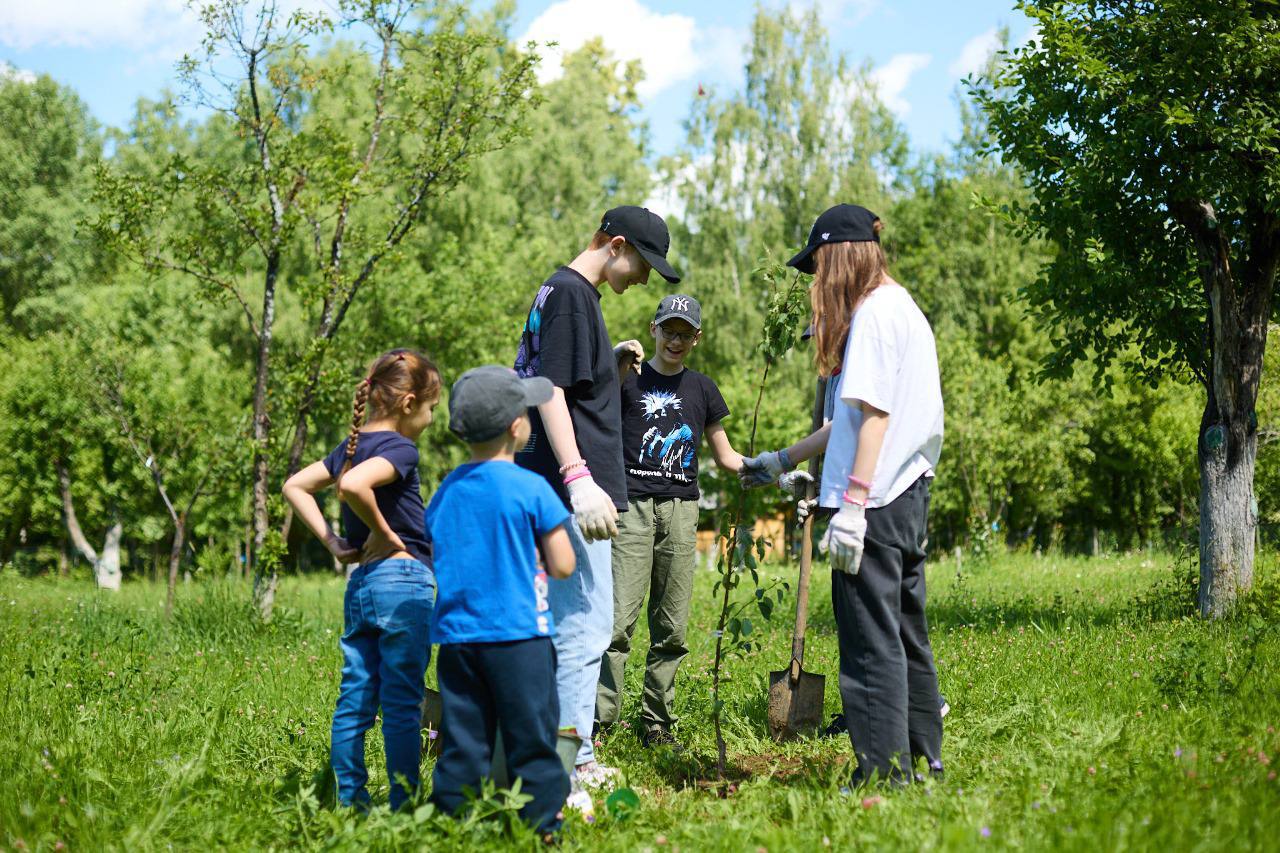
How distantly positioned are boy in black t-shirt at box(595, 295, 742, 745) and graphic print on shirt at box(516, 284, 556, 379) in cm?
109

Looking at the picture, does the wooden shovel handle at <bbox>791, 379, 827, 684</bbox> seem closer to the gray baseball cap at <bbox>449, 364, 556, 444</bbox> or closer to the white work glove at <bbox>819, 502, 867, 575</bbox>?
the white work glove at <bbox>819, 502, 867, 575</bbox>

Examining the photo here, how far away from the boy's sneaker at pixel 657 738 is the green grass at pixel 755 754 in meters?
0.09

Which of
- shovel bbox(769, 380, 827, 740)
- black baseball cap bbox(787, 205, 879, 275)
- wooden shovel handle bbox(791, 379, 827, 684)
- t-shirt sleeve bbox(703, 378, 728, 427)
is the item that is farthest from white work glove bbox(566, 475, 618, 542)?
t-shirt sleeve bbox(703, 378, 728, 427)

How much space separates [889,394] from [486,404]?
137 cm

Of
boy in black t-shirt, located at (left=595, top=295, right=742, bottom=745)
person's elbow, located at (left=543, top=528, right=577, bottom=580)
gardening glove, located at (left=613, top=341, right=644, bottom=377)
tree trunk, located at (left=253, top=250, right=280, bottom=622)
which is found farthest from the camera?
tree trunk, located at (left=253, top=250, right=280, bottom=622)

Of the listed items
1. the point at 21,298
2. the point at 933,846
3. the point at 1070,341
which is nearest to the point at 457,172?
the point at 1070,341

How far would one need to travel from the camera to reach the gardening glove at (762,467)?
472 cm

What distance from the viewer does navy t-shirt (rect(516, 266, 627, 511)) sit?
3.85m

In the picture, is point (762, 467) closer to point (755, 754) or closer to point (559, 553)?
point (755, 754)

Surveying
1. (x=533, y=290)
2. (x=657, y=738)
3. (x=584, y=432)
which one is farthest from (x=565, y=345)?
(x=533, y=290)

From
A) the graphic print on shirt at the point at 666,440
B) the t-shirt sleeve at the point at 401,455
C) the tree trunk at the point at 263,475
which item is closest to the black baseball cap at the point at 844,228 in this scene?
the graphic print on shirt at the point at 666,440

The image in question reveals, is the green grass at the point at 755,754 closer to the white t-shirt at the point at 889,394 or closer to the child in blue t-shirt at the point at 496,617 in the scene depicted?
the child in blue t-shirt at the point at 496,617

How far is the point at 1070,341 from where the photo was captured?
8852 mm

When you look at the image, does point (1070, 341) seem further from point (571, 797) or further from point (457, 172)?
point (571, 797)
